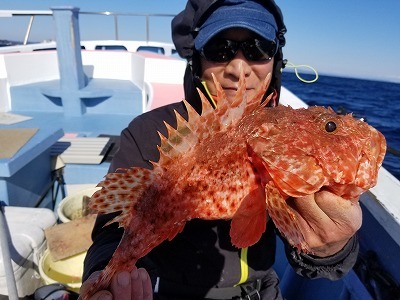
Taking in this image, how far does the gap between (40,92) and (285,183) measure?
8513 millimetres

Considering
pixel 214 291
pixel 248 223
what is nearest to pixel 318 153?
pixel 248 223

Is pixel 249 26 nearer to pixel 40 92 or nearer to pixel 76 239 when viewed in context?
pixel 76 239

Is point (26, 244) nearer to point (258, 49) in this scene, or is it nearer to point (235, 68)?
point (235, 68)

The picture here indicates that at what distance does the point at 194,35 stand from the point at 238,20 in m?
0.47

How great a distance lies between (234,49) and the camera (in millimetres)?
2379

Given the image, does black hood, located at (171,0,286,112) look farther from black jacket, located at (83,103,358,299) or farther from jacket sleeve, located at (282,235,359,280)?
jacket sleeve, located at (282,235,359,280)

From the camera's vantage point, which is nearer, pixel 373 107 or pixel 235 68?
pixel 235 68

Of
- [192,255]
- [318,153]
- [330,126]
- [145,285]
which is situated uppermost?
[330,126]

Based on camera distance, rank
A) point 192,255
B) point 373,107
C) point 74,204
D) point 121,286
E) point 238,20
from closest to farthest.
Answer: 1. point 121,286
2. point 238,20
3. point 192,255
4. point 74,204
5. point 373,107

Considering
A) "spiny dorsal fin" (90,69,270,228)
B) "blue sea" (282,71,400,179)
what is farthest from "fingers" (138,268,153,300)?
"blue sea" (282,71,400,179)

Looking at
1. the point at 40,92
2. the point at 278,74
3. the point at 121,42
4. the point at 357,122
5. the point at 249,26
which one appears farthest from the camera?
the point at 121,42

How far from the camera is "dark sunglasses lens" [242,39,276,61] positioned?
235 cm

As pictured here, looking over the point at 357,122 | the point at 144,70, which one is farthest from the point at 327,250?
the point at 144,70

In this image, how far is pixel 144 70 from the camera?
30.1ft
